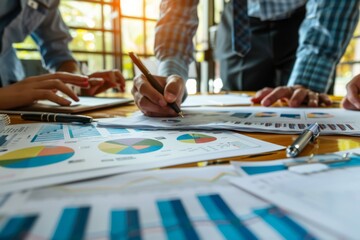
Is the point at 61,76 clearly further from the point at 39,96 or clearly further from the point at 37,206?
the point at 37,206

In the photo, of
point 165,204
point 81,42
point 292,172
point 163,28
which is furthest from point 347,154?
point 81,42

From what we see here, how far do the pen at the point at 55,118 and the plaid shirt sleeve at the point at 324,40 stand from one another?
74 centimetres

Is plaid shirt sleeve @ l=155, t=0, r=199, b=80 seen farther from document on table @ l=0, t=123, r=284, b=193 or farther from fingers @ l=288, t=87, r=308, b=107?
document on table @ l=0, t=123, r=284, b=193

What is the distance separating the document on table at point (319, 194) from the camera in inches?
6.5

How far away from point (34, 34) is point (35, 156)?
4.19ft

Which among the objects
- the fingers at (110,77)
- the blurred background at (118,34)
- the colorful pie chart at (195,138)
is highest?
the blurred background at (118,34)

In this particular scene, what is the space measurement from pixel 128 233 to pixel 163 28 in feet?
2.76

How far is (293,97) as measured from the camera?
746mm

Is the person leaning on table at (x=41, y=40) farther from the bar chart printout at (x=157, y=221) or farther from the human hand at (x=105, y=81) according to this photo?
the bar chart printout at (x=157, y=221)

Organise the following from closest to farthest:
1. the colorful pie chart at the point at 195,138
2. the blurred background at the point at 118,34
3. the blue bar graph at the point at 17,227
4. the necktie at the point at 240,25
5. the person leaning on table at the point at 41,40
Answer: the blue bar graph at the point at 17,227, the colorful pie chart at the point at 195,138, the person leaning on table at the point at 41,40, the necktie at the point at 240,25, the blurred background at the point at 118,34

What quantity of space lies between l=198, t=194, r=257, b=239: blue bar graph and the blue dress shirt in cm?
102

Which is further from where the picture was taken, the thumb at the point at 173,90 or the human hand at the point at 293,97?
the human hand at the point at 293,97

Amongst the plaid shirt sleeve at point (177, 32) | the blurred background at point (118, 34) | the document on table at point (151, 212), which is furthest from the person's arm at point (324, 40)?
the blurred background at point (118, 34)

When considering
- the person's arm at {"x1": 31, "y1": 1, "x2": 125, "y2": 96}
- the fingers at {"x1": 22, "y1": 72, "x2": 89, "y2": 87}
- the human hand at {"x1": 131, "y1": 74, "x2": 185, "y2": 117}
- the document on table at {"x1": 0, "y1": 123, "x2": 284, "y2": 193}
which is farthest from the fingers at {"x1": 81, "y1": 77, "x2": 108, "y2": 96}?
the document on table at {"x1": 0, "y1": 123, "x2": 284, "y2": 193}
